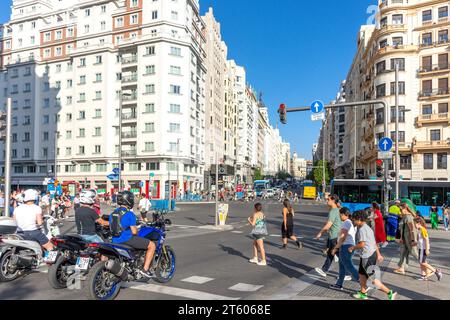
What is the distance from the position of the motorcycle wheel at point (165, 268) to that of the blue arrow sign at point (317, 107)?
9396 millimetres

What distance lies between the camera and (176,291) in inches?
273

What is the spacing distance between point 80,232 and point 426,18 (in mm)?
51078

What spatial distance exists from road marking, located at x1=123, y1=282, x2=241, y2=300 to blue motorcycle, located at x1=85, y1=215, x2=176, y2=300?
0.32m

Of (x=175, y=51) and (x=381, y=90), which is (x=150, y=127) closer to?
(x=175, y=51)

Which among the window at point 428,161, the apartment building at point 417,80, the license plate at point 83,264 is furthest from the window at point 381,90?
the license plate at point 83,264

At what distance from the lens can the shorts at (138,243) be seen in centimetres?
680

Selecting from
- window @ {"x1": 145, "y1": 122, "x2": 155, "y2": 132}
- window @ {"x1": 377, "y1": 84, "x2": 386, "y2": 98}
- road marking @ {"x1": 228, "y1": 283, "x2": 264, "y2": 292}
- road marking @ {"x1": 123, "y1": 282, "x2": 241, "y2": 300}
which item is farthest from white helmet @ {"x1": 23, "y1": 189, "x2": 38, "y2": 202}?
window @ {"x1": 145, "y1": 122, "x2": 155, "y2": 132}

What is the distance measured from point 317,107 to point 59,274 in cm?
1129

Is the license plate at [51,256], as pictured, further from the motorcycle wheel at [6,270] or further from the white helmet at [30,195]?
the white helmet at [30,195]

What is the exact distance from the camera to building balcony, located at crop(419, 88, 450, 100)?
4494cm

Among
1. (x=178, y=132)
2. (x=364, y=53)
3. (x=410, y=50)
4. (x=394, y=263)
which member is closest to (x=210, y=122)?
(x=178, y=132)

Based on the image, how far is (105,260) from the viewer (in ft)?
20.2

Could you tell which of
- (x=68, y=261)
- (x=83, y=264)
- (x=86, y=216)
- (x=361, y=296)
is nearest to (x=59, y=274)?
(x=68, y=261)

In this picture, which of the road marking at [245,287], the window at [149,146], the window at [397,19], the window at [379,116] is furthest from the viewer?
the window at [149,146]
